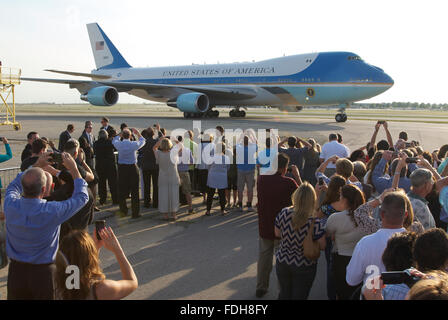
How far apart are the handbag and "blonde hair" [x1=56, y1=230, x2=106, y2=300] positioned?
1815mm

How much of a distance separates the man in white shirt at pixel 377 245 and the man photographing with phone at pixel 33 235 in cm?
215

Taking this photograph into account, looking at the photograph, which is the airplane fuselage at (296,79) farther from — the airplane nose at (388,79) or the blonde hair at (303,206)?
the blonde hair at (303,206)

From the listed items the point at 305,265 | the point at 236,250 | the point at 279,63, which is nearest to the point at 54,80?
the point at 279,63

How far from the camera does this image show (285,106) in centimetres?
2683

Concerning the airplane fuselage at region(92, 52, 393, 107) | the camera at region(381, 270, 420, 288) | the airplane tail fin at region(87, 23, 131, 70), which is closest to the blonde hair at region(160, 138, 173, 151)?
the camera at region(381, 270, 420, 288)

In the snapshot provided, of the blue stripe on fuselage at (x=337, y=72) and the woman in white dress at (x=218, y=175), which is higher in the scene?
the blue stripe on fuselage at (x=337, y=72)

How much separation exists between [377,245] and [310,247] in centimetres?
69

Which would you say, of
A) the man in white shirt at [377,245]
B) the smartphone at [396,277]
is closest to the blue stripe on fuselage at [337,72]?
the man in white shirt at [377,245]

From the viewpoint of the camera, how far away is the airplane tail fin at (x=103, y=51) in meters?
36.1

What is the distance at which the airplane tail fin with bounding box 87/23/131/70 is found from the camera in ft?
119

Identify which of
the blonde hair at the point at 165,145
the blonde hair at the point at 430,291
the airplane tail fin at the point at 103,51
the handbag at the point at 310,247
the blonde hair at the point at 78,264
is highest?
the airplane tail fin at the point at 103,51

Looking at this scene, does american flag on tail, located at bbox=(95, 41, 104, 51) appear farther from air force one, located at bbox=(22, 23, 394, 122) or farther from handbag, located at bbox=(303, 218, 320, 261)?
handbag, located at bbox=(303, 218, 320, 261)

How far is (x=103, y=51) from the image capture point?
120 ft

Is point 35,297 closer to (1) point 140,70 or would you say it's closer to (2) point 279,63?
(2) point 279,63
